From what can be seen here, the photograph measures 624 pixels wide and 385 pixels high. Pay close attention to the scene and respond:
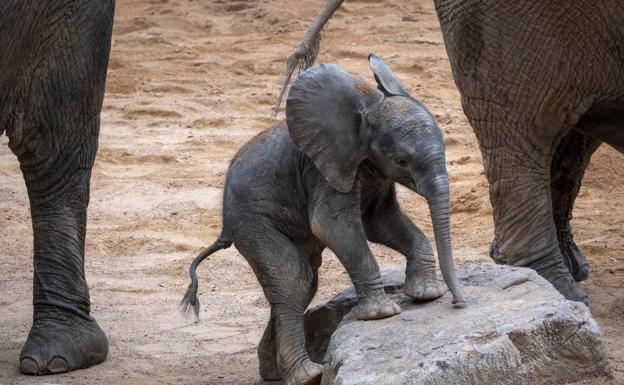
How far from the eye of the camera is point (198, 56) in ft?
37.6

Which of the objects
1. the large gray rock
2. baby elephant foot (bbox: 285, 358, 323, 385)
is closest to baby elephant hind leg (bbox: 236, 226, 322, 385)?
baby elephant foot (bbox: 285, 358, 323, 385)

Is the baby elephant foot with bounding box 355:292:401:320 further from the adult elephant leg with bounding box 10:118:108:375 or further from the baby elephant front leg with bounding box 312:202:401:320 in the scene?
the adult elephant leg with bounding box 10:118:108:375

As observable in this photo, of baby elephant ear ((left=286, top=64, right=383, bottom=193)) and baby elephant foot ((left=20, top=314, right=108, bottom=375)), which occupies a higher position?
baby elephant ear ((left=286, top=64, right=383, bottom=193))

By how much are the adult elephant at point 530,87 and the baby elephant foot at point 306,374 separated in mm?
1128

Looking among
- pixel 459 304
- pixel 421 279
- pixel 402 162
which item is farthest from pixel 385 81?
pixel 459 304

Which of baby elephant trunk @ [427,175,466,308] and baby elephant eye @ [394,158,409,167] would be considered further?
baby elephant eye @ [394,158,409,167]

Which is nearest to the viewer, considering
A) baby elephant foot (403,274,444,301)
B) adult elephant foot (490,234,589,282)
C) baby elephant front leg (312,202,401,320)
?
baby elephant front leg (312,202,401,320)

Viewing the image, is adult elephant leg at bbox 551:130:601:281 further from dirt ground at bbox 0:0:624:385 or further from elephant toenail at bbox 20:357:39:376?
elephant toenail at bbox 20:357:39:376

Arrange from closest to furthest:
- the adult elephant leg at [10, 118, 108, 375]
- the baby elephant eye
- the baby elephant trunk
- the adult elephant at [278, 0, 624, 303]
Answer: the baby elephant trunk
the baby elephant eye
the adult elephant at [278, 0, 624, 303]
the adult elephant leg at [10, 118, 108, 375]

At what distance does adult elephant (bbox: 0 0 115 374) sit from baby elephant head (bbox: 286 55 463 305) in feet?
3.66

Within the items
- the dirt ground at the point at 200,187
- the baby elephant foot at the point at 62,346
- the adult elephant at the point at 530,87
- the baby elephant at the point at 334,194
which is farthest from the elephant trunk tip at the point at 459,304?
the baby elephant foot at the point at 62,346

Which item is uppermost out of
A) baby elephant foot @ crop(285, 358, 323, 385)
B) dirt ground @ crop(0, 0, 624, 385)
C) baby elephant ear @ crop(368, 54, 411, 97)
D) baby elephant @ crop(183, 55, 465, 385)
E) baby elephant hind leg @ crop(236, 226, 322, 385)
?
baby elephant ear @ crop(368, 54, 411, 97)

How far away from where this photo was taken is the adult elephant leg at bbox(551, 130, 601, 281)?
6.23 meters

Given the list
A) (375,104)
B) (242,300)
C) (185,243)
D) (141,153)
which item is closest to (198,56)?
(141,153)
